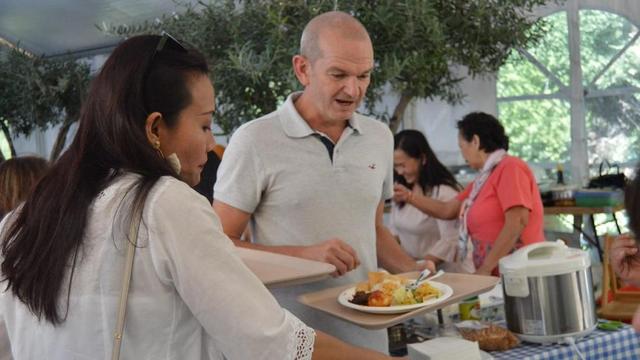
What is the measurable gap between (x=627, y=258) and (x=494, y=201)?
4.97 feet

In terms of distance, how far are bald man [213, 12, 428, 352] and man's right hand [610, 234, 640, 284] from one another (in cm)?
64

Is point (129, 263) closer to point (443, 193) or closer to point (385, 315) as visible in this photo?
point (385, 315)

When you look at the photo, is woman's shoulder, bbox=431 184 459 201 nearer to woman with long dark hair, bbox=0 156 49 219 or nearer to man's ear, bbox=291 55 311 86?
man's ear, bbox=291 55 311 86

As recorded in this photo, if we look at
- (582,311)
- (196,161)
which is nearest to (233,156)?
(196,161)

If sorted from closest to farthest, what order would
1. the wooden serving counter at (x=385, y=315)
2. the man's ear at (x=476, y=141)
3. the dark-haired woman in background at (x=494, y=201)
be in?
the wooden serving counter at (x=385, y=315), the dark-haired woman in background at (x=494, y=201), the man's ear at (x=476, y=141)

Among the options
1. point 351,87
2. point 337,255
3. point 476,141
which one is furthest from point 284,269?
point 476,141

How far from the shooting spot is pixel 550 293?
1841mm

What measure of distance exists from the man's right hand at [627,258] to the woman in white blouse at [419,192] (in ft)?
6.66

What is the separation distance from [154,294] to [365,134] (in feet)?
3.65

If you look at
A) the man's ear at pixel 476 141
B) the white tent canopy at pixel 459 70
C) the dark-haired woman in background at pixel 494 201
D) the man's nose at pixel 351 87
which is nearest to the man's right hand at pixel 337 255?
the man's nose at pixel 351 87

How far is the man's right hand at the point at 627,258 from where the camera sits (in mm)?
1561

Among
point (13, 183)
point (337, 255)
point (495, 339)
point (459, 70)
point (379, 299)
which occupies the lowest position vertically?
point (495, 339)

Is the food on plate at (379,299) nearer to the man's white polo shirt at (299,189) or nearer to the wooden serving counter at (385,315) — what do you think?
the wooden serving counter at (385,315)

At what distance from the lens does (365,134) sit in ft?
6.48
